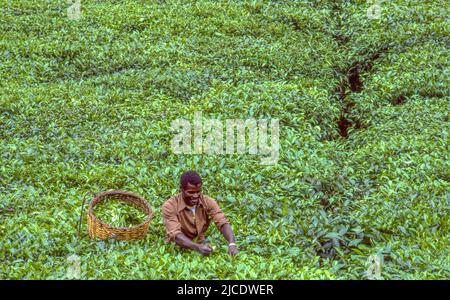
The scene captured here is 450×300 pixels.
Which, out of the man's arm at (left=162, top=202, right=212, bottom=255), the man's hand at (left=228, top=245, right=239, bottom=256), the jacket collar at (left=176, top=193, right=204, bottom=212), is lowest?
the man's hand at (left=228, top=245, right=239, bottom=256)

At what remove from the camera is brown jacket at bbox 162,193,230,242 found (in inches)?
357

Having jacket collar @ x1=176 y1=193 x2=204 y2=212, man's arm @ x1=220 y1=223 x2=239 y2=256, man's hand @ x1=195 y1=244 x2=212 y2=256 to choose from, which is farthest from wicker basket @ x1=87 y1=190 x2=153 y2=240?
man's arm @ x1=220 y1=223 x2=239 y2=256

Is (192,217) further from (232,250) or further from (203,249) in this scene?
(232,250)

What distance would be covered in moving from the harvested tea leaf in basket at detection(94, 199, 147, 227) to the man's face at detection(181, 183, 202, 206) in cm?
A: 102

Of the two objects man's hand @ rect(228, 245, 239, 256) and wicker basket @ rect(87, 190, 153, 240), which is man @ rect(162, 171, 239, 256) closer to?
man's hand @ rect(228, 245, 239, 256)

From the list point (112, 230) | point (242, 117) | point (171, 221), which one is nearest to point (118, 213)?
point (112, 230)

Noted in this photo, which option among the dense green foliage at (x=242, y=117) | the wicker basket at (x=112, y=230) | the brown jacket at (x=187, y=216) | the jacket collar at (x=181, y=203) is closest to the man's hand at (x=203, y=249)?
the dense green foliage at (x=242, y=117)

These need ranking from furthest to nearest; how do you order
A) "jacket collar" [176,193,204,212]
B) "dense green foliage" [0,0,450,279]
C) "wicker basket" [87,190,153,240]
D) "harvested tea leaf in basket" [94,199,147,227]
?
1. "harvested tea leaf in basket" [94,199,147,227]
2. "dense green foliage" [0,0,450,279]
3. "wicker basket" [87,190,153,240]
4. "jacket collar" [176,193,204,212]

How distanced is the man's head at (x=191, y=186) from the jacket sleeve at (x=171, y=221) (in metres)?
0.22

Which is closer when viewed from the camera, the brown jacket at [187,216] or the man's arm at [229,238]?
the man's arm at [229,238]

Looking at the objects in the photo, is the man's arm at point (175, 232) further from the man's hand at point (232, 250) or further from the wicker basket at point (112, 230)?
the wicker basket at point (112, 230)

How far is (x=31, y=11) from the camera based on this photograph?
2003 cm

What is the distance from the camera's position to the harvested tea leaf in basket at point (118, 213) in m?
9.65

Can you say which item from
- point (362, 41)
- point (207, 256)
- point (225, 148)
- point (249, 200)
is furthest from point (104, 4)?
point (207, 256)
